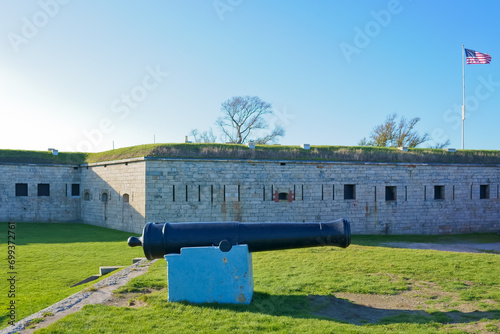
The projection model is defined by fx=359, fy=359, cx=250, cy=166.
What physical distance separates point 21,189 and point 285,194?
11.8 m

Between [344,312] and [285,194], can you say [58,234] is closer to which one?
[285,194]

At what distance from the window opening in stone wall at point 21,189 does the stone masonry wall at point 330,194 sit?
7.55 m

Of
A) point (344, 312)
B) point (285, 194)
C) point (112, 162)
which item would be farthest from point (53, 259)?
point (285, 194)

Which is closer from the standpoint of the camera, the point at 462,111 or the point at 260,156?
the point at 260,156

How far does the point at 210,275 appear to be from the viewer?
4086 millimetres

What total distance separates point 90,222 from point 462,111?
61.6ft

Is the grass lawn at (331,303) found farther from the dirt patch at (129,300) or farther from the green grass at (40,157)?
the green grass at (40,157)

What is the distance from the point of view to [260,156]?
42.8 ft

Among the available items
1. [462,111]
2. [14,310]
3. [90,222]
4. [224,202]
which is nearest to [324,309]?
[14,310]

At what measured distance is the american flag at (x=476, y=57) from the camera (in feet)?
52.5

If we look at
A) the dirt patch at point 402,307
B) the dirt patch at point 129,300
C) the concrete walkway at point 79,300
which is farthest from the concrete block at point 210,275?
the concrete walkway at point 79,300

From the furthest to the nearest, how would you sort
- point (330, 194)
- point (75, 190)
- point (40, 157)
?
1. point (75, 190)
2. point (40, 157)
3. point (330, 194)

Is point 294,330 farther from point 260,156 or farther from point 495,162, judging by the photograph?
A: point 495,162

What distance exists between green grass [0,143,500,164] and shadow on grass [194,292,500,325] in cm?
870
